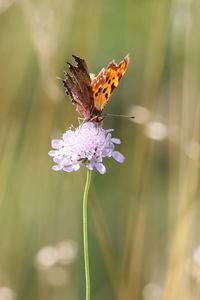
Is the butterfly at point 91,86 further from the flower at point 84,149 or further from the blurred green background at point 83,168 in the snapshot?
the blurred green background at point 83,168

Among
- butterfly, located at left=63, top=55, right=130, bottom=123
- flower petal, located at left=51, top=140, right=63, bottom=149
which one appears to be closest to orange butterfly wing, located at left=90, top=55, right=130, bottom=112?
butterfly, located at left=63, top=55, right=130, bottom=123

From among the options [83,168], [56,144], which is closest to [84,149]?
[56,144]

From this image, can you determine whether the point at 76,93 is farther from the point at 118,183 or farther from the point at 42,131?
the point at 118,183

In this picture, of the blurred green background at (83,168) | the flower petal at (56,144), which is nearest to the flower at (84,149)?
the flower petal at (56,144)

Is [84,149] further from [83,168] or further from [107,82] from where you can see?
[83,168]

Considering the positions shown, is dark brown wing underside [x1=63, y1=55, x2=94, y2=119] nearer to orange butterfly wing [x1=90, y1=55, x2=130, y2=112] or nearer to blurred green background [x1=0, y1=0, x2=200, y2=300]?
orange butterfly wing [x1=90, y1=55, x2=130, y2=112]

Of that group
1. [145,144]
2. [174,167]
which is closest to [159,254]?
[174,167]
